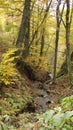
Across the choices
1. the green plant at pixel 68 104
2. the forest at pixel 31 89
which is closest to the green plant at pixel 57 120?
the forest at pixel 31 89

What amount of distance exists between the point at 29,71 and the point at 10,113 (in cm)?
848

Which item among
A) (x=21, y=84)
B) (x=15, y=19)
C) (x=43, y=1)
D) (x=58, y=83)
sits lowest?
(x=58, y=83)

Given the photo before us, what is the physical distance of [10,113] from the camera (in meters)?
8.53

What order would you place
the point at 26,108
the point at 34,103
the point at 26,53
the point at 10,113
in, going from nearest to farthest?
the point at 10,113
the point at 26,108
the point at 34,103
the point at 26,53

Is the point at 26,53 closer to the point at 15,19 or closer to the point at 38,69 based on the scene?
the point at 38,69

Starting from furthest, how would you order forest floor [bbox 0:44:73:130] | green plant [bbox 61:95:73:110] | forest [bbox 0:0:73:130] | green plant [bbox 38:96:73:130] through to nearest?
1. forest floor [bbox 0:44:73:130]
2. green plant [bbox 61:95:73:110]
3. forest [bbox 0:0:73:130]
4. green plant [bbox 38:96:73:130]

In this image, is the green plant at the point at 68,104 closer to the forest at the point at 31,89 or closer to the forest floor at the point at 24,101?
the forest at the point at 31,89

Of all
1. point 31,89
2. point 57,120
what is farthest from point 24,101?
point 57,120

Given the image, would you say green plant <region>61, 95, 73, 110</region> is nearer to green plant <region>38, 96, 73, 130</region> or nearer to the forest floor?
green plant <region>38, 96, 73, 130</region>

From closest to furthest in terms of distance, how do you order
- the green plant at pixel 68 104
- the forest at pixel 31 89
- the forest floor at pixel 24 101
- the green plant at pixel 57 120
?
the green plant at pixel 57 120, the forest at pixel 31 89, the green plant at pixel 68 104, the forest floor at pixel 24 101

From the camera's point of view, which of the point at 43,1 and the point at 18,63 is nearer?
the point at 18,63

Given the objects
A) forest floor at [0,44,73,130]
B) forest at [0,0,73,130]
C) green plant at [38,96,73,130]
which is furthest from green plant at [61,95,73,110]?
forest floor at [0,44,73,130]

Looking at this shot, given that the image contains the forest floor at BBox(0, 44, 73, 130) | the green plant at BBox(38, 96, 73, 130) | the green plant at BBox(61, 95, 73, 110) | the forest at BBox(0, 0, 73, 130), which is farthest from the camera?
the forest floor at BBox(0, 44, 73, 130)

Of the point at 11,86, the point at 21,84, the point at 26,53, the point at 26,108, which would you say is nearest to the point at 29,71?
the point at 26,53
